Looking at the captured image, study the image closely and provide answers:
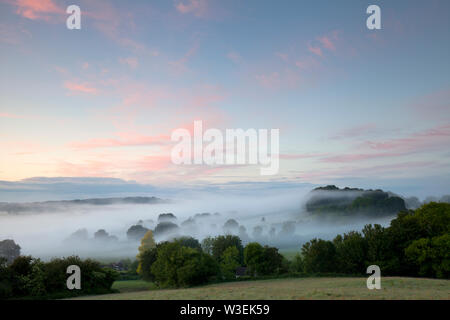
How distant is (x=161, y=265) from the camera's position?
6738 centimetres

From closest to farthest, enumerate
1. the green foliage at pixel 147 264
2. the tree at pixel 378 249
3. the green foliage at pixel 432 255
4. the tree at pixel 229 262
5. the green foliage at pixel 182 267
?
the green foliage at pixel 432 255
the green foliage at pixel 182 267
the tree at pixel 378 249
the green foliage at pixel 147 264
the tree at pixel 229 262

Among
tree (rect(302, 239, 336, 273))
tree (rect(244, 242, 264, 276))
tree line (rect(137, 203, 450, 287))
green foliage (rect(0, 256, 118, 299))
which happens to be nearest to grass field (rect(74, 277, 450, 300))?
green foliage (rect(0, 256, 118, 299))

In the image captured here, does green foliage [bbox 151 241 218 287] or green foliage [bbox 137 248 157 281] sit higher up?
green foliage [bbox 151 241 218 287]

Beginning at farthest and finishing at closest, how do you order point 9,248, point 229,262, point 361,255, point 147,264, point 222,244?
point 9,248 < point 222,244 < point 229,262 < point 147,264 < point 361,255

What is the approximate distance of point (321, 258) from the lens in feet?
240

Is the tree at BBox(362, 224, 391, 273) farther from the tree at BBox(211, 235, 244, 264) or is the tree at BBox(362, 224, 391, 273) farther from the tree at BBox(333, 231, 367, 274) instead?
the tree at BBox(211, 235, 244, 264)

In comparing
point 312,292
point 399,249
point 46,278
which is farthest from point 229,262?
point 312,292

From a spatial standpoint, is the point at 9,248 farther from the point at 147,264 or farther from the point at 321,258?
the point at 321,258

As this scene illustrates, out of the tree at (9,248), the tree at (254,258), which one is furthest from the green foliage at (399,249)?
the tree at (9,248)

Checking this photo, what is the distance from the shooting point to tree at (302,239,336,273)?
72.4m

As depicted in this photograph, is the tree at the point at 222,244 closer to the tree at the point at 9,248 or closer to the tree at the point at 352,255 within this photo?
the tree at the point at 352,255

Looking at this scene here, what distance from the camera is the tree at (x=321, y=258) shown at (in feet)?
238
